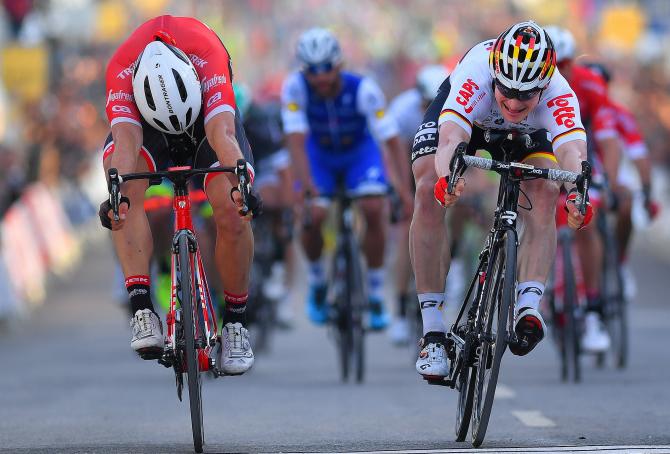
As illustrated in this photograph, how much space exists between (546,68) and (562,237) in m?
4.77

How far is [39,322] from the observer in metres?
21.5

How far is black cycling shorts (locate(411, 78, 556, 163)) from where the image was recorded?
9258 mm

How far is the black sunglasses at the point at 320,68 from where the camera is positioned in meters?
13.8

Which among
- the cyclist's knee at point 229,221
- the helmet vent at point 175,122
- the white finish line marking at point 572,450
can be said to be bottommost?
the white finish line marking at point 572,450

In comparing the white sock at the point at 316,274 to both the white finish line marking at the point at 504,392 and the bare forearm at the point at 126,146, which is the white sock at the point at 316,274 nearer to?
the white finish line marking at the point at 504,392

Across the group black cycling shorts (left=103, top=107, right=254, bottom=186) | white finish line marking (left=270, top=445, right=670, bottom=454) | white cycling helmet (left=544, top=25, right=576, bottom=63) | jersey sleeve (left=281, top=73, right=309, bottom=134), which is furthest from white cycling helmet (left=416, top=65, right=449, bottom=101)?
white finish line marking (left=270, top=445, right=670, bottom=454)

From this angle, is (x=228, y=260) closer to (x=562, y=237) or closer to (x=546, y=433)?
(x=546, y=433)

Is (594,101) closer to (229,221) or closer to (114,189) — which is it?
(229,221)

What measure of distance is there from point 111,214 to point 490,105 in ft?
6.21

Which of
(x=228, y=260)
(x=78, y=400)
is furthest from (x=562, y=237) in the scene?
(x=228, y=260)

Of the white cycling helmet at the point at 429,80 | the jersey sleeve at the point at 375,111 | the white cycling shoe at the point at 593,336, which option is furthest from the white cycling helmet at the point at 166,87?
the white cycling helmet at the point at 429,80

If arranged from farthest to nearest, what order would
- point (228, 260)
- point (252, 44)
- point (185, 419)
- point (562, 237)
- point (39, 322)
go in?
point (252, 44)
point (39, 322)
point (562, 237)
point (185, 419)
point (228, 260)

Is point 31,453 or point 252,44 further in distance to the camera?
point 252,44

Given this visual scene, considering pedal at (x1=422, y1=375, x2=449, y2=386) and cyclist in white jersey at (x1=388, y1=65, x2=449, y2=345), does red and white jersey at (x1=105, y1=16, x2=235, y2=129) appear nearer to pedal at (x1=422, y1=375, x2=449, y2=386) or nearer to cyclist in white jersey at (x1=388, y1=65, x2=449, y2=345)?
pedal at (x1=422, y1=375, x2=449, y2=386)
